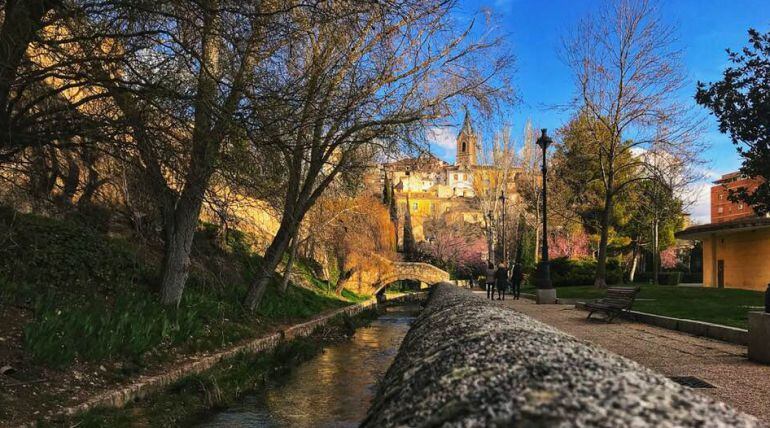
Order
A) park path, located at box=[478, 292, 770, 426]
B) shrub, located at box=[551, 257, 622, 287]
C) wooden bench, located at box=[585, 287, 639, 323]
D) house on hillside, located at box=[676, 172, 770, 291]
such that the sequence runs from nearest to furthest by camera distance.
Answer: park path, located at box=[478, 292, 770, 426] → wooden bench, located at box=[585, 287, 639, 323] → house on hillside, located at box=[676, 172, 770, 291] → shrub, located at box=[551, 257, 622, 287]

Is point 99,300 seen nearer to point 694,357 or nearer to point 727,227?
point 694,357

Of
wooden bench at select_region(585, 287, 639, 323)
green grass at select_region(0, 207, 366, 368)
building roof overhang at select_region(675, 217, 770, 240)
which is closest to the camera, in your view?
green grass at select_region(0, 207, 366, 368)

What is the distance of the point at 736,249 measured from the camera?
26844 mm

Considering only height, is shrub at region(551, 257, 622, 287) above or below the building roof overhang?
below

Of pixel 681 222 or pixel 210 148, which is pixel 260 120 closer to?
pixel 210 148

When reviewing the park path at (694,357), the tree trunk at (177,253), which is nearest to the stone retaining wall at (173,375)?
the tree trunk at (177,253)

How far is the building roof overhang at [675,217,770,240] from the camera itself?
2312 cm

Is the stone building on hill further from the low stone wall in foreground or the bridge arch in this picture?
the low stone wall in foreground

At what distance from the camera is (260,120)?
21.5ft

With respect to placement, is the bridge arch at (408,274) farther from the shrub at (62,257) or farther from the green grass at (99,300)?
the shrub at (62,257)

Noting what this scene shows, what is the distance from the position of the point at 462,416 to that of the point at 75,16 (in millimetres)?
6018

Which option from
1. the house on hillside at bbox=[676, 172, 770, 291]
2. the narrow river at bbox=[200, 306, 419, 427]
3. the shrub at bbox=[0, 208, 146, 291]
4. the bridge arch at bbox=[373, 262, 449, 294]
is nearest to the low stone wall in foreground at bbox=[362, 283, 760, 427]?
the narrow river at bbox=[200, 306, 419, 427]

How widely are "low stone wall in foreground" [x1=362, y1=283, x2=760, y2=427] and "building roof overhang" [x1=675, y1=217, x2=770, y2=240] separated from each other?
80.3 ft

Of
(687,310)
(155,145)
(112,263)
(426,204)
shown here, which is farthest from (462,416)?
(426,204)
